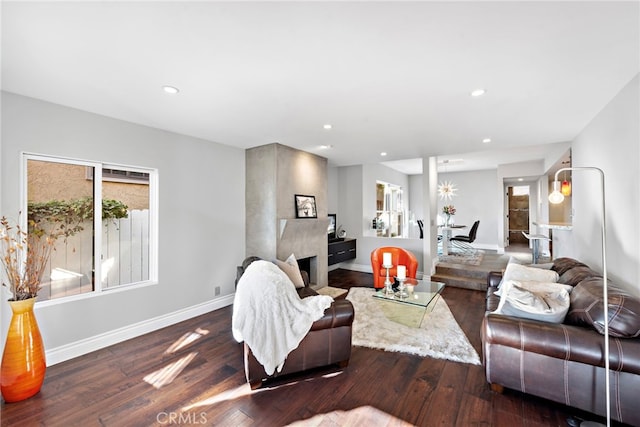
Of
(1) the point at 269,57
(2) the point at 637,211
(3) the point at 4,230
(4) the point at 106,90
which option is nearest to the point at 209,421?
(3) the point at 4,230

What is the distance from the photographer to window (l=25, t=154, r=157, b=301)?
269cm

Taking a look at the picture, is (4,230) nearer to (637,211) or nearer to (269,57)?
(269,57)

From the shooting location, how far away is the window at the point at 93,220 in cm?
269

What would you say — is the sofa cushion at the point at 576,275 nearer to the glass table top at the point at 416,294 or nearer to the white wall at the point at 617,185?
the white wall at the point at 617,185

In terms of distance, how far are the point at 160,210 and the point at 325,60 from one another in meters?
2.85

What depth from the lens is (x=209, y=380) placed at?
236 centimetres

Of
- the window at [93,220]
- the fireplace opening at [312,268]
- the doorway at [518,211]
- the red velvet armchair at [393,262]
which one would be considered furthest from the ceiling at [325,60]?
the doorway at [518,211]

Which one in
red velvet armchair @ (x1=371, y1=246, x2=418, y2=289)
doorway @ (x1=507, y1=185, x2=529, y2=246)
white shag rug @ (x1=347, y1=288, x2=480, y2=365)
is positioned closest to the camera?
white shag rug @ (x1=347, y1=288, x2=480, y2=365)

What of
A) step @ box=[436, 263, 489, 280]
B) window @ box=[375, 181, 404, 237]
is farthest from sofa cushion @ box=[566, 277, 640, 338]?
window @ box=[375, 181, 404, 237]

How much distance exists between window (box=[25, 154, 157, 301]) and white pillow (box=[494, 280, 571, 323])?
3.92m

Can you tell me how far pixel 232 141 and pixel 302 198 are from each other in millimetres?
1474

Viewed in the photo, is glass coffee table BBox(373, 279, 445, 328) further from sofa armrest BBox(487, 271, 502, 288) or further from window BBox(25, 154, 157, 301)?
window BBox(25, 154, 157, 301)

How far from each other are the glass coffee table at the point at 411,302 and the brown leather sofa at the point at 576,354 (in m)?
0.97

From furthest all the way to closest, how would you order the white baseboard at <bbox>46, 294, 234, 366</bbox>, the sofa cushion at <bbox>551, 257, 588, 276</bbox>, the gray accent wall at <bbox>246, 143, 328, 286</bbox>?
the gray accent wall at <bbox>246, 143, 328, 286</bbox> → the sofa cushion at <bbox>551, 257, 588, 276</bbox> → the white baseboard at <bbox>46, 294, 234, 366</bbox>
